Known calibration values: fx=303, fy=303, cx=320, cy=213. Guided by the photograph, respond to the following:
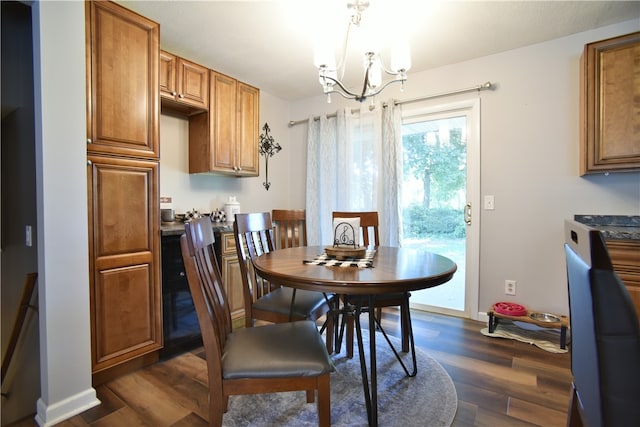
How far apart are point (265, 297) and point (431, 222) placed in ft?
6.34

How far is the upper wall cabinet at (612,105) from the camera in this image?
78.6 inches

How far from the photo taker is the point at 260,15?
2.09 metres

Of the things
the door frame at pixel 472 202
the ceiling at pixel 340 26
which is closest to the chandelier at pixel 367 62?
the ceiling at pixel 340 26

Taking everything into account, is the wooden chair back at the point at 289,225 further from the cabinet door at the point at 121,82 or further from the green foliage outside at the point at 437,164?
the green foliage outside at the point at 437,164

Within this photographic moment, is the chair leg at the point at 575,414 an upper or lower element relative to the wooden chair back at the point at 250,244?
lower

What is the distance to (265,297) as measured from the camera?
1.93 m

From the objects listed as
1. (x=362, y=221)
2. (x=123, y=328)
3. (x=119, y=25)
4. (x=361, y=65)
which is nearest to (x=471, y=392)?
(x=362, y=221)

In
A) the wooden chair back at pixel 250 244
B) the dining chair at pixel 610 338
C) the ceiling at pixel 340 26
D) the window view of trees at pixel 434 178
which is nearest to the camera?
the dining chair at pixel 610 338

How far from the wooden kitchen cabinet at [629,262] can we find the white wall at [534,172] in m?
0.51

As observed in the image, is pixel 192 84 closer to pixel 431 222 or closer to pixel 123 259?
pixel 123 259

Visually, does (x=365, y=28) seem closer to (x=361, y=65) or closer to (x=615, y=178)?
(x=361, y=65)

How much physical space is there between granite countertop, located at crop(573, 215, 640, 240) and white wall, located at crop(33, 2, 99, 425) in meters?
3.14

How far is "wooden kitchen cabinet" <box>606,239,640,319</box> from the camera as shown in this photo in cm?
186

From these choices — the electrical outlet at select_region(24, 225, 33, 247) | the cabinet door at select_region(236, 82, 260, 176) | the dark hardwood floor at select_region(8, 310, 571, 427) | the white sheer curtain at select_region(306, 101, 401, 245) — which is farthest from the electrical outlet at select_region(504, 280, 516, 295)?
the electrical outlet at select_region(24, 225, 33, 247)
